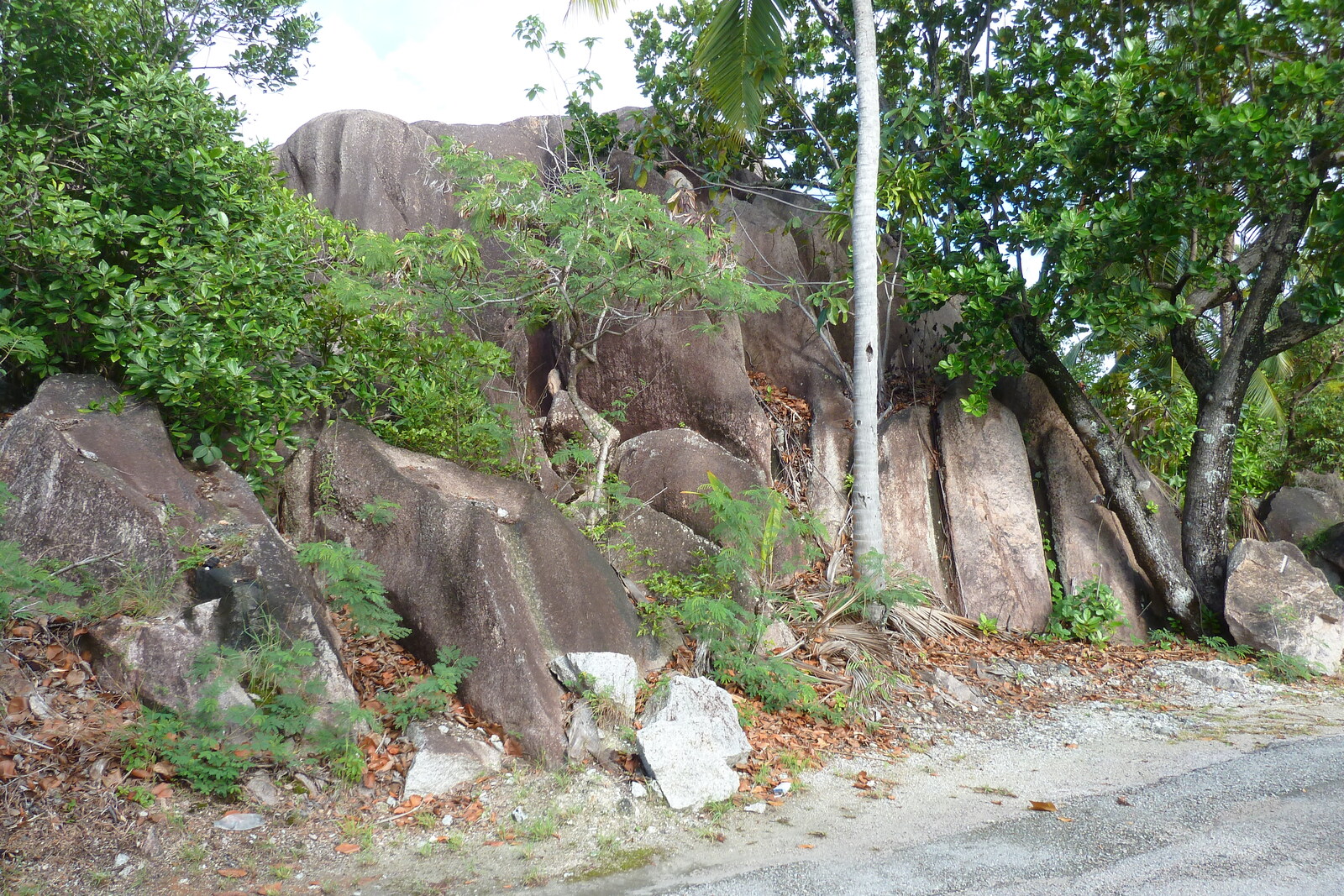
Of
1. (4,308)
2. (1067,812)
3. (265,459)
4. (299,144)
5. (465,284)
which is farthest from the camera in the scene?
(299,144)

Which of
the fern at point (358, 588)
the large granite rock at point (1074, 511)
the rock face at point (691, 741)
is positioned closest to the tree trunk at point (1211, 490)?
the large granite rock at point (1074, 511)

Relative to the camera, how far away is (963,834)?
14.0 feet

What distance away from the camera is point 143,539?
15.5 feet

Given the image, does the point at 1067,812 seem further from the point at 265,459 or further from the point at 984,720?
the point at 265,459

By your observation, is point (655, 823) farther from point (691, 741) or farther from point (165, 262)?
point (165, 262)

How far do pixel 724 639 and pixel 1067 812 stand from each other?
2538mm

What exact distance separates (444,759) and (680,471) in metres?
3.98

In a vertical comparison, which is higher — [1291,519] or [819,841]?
[1291,519]

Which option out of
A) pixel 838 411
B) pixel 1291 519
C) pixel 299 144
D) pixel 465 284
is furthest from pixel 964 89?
pixel 299 144

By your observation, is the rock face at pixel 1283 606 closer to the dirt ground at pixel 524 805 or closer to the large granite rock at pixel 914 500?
the dirt ground at pixel 524 805

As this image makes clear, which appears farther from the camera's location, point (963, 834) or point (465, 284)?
point (465, 284)

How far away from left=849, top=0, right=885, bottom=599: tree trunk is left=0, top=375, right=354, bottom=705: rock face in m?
4.75

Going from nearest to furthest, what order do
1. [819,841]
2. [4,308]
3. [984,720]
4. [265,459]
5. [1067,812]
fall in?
[819,841] → [1067,812] → [4,308] → [265,459] → [984,720]

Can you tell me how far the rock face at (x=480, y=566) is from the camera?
16.9ft
